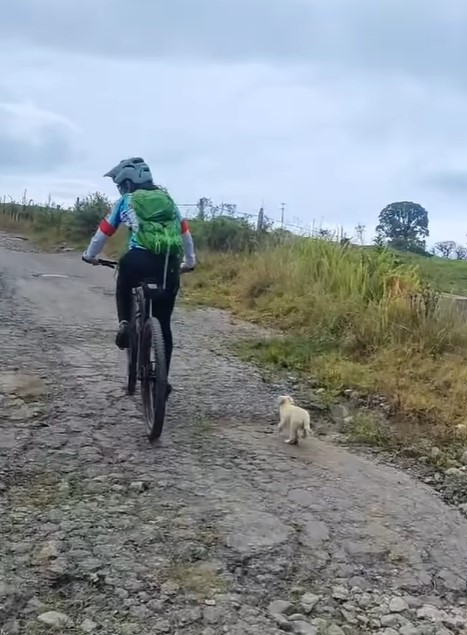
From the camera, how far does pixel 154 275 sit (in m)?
5.22

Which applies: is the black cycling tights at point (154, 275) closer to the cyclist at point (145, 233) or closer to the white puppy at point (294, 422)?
the cyclist at point (145, 233)

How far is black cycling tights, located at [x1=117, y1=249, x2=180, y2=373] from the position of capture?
518 cm

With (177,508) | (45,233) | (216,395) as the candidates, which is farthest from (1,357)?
(45,233)

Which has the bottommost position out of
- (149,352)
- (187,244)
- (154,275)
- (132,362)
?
(132,362)

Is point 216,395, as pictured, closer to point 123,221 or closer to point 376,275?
point 123,221

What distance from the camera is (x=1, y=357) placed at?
22.8ft

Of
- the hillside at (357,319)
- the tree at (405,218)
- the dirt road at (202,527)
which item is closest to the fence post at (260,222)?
the hillside at (357,319)

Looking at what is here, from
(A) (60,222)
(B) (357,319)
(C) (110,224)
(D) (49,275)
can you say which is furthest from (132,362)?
(A) (60,222)

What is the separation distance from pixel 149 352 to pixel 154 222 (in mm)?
837

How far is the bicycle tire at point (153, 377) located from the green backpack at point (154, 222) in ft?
1.58

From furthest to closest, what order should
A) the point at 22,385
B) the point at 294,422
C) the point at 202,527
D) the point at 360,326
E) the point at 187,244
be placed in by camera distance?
the point at 360,326 → the point at 22,385 → the point at 187,244 → the point at 294,422 → the point at 202,527

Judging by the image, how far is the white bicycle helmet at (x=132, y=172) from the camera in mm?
5258

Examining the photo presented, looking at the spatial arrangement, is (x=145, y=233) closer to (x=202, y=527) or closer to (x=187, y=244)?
(x=187, y=244)

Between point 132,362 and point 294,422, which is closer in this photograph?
point 294,422
